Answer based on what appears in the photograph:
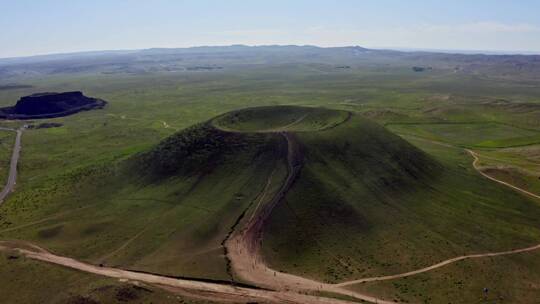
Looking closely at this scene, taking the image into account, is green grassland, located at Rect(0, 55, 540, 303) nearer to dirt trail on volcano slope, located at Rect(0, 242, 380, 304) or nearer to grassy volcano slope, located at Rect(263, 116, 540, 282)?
grassy volcano slope, located at Rect(263, 116, 540, 282)

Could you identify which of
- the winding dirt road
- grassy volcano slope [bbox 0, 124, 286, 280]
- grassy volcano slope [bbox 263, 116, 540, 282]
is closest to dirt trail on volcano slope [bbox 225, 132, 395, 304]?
the winding dirt road

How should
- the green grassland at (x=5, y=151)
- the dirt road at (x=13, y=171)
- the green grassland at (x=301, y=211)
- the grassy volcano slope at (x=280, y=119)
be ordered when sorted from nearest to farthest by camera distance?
the green grassland at (x=301, y=211)
the dirt road at (x=13, y=171)
the grassy volcano slope at (x=280, y=119)
the green grassland at (x=5, y=151)

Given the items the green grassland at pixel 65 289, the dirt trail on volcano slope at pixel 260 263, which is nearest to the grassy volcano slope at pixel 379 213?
the dirt trail on volcano slope at pixel 260 263

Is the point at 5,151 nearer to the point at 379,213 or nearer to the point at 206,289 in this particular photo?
the point at 206,289

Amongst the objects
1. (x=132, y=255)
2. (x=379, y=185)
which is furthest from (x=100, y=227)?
(x=379, y=185)

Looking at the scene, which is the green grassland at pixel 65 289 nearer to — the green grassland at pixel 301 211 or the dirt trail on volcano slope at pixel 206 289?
the green grassland at pixel 301 211
